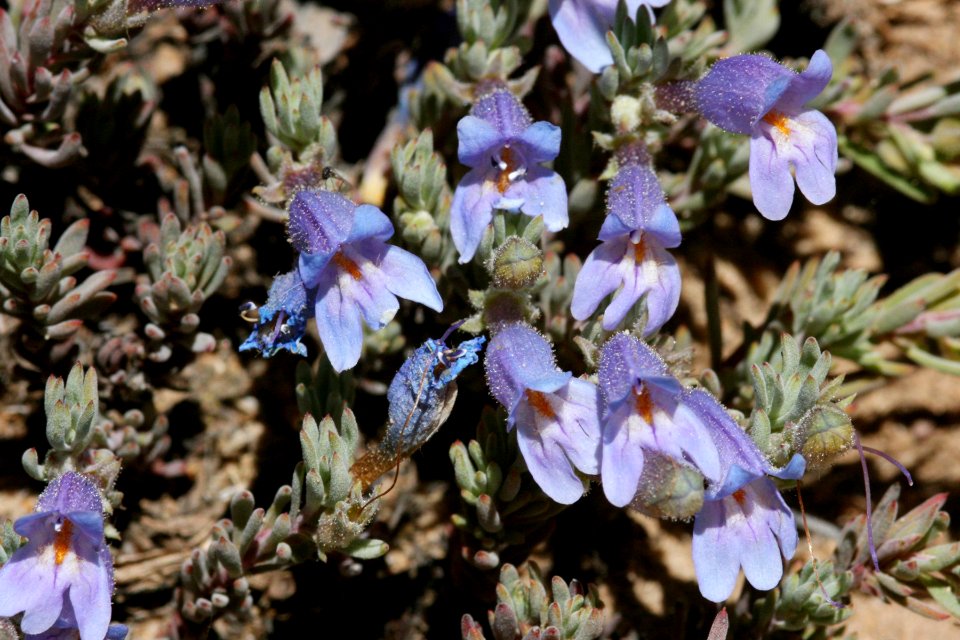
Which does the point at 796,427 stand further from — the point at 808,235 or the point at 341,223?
the point at 808,235

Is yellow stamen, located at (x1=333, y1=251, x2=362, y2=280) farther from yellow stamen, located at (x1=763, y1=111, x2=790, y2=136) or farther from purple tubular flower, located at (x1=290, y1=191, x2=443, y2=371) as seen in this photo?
yellow stamen, located at (x1=763, y1=111, x2=790, y2=136)

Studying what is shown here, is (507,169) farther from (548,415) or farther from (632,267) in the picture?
(548,415)

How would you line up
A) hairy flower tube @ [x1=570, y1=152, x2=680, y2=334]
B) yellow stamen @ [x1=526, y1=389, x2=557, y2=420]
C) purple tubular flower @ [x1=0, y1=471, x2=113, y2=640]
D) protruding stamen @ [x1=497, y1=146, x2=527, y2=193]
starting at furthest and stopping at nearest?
protruding stamen @ [x1=497, y1=146, x2=527, y2=193] → hairy flower tube @ [x1=570, y1=152, x2=680, y2=334] → yellow stamen @ [x1=526, y1=389, x2=557, y2=420] → purple tubular flower @ [x1=0, y1=471, x2=113, y2=640]

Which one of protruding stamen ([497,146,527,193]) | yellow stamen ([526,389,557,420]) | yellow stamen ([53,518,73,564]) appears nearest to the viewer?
yellow stamen ([53,518,73,564])

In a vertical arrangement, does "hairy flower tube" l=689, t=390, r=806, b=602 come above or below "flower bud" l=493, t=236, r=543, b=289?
below

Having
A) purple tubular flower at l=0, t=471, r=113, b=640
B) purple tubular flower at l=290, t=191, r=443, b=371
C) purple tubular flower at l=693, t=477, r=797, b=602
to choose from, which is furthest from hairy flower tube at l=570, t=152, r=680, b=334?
purple tubular flower at l=0, t=471, r=113, b=640

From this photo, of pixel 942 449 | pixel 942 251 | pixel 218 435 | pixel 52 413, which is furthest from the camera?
pixel 942 251

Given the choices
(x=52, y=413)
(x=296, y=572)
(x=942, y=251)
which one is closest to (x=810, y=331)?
(x=942, y=251)
